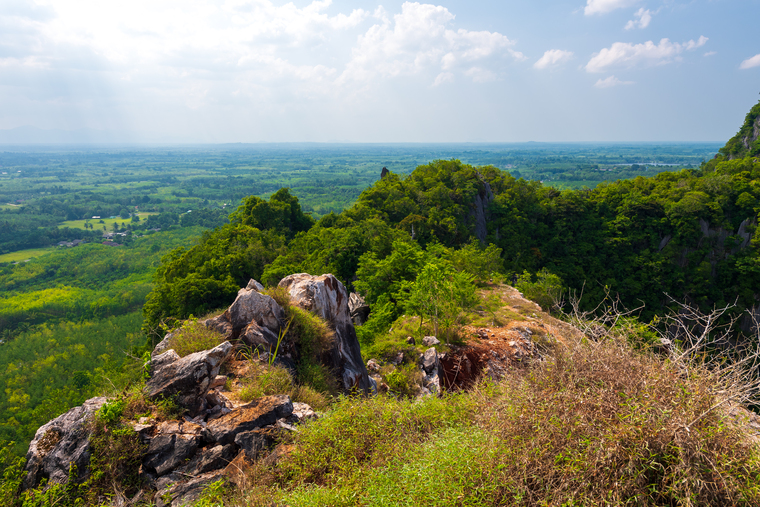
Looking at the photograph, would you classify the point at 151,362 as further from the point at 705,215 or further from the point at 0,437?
the point at 705,215

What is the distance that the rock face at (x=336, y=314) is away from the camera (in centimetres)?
1188

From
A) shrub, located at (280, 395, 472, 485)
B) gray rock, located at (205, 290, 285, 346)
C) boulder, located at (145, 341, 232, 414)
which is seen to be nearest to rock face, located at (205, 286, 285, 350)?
gray rock, located at (205, 290, 285, 346)

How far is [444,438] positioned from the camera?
6168 millimetres

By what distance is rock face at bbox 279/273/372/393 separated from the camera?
11.9 meters

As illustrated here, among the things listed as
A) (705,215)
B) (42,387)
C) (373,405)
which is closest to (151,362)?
(373,405)

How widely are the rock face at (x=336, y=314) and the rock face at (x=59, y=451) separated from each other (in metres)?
6.25

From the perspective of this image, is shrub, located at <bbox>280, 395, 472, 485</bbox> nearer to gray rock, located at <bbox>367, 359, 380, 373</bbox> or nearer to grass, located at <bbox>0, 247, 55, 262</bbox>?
gray rock, located at <bbox>367, 359, 380, 373</bbox>

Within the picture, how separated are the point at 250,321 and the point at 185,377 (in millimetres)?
2505

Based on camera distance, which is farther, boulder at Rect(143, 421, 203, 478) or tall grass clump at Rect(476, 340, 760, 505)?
boulder at Rect(143, 421, 203, 478)

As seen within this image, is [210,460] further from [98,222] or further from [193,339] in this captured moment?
[98,222]

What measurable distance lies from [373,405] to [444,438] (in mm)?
1950

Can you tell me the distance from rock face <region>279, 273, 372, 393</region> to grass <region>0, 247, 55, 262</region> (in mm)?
91441

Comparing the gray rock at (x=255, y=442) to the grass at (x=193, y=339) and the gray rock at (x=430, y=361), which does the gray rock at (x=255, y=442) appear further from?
the gray rock at (x=430, y=361)

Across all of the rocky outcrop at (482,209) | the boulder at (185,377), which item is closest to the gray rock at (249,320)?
the boulder at (185,377)
